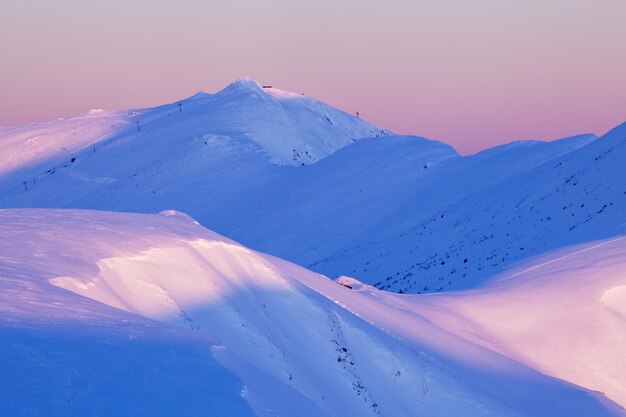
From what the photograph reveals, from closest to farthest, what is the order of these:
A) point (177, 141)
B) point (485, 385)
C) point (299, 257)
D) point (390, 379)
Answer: point (390, 379) < point (485, 385) < point (299, 257) < point (177, 141)

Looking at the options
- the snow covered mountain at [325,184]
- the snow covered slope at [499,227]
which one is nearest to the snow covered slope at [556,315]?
the snow covered slope at [499,227]

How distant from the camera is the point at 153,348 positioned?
330 inches

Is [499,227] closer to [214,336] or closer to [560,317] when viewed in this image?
[560,317]

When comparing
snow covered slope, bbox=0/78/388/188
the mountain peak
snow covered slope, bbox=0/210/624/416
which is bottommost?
snow covered slope, bbox=0/78/388/188

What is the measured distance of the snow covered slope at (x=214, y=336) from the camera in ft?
25.3

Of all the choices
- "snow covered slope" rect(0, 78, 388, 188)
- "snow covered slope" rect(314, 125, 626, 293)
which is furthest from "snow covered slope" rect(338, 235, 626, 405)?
"snow covered slope" rect(0, 78, 388, 188)

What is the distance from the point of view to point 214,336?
9469 mm

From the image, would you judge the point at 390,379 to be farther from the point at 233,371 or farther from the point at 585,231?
the point at 585,231

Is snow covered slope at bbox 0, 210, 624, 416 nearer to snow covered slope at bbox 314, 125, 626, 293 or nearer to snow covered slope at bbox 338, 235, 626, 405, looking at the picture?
snow covered slope at bbox 338, 235, 626, 405

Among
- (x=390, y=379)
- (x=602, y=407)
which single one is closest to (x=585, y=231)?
(x=602, y=407)

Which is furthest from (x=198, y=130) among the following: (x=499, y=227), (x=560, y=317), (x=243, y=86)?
(x=560, y=317)

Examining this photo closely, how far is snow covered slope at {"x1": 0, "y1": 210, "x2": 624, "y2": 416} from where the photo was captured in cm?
770

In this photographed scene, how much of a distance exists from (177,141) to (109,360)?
56129 millimetres

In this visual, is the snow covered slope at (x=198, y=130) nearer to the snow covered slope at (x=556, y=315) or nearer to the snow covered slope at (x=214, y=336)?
the snow covered slope at (x=556, y=315)
